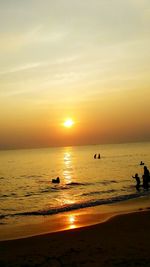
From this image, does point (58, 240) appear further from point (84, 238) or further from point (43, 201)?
point (43, 201)

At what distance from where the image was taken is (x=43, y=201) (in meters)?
32.2

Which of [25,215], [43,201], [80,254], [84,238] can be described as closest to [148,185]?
[43,201]

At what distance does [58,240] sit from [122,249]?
354 centimetres

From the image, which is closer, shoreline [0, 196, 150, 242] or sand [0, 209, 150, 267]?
sand [0, 209, 150, 267]

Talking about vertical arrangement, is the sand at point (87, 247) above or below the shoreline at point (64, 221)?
above

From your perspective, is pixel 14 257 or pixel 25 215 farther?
pixel 25 215

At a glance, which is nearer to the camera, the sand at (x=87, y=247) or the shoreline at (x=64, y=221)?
the sand at (x=87, y=247)

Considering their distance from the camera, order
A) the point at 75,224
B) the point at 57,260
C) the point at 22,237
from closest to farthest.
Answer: the point at 57,260 → the point at 22,237 → the point at 75,224

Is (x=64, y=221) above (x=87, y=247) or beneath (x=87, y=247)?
beneath

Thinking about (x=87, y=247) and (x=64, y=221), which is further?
(x=64, y=221)

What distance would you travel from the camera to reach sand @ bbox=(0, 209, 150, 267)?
446 inches

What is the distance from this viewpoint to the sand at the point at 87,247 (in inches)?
446

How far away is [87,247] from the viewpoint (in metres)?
13.2

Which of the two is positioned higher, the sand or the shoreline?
the sand
